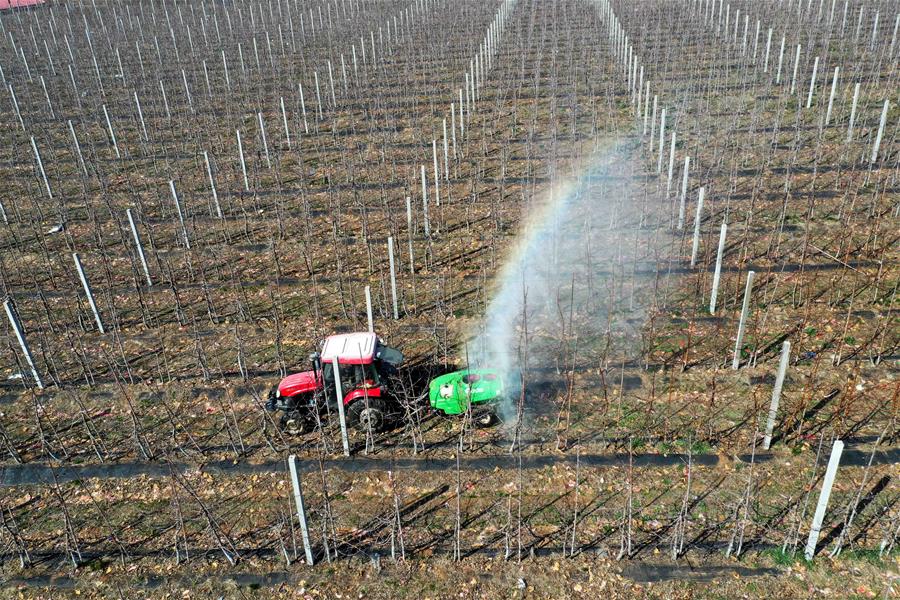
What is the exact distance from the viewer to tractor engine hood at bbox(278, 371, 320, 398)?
8391 mm

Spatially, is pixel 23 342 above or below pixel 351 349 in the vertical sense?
below

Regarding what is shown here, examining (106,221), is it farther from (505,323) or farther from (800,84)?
(800,84)

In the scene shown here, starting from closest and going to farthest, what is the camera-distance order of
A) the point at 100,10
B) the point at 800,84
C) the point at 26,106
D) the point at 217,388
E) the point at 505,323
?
the point at 217,388, the point at 505,323, the point at 800,84, the point at 26,106, the point at 100,10

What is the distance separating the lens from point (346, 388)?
8.25 m

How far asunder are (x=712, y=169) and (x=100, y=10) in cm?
3852

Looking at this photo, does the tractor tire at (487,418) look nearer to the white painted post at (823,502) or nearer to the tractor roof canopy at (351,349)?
the tractor roof canopy at (351,349)

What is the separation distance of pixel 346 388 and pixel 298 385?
2.16ft

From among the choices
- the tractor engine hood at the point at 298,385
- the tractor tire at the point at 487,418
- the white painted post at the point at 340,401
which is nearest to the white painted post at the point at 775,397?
the tractor tire at the point at 487,418

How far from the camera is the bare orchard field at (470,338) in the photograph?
680 cm

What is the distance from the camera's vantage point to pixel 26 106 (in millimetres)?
22719

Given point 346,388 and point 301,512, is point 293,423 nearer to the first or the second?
point 346,388

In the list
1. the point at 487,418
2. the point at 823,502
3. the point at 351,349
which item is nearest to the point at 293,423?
the point at 351,349

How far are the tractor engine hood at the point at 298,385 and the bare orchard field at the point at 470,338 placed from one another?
0.45 meters

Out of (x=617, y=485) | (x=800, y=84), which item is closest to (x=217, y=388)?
(x=617, y=485)
